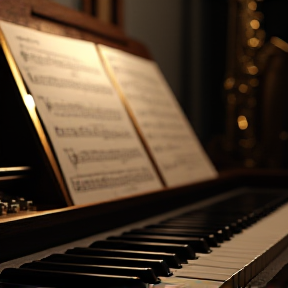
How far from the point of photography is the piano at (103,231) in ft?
3.43

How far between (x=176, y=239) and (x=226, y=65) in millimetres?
3056

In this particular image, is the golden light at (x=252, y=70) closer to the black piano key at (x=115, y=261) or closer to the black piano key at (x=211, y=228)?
the black piano key at (x=211, y=228)

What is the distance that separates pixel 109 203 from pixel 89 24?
0.82 metres

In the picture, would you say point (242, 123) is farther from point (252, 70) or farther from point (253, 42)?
point (253, 42)

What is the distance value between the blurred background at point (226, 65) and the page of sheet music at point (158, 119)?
0.70 metres

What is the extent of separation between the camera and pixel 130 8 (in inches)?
126

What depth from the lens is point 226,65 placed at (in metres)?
4.25

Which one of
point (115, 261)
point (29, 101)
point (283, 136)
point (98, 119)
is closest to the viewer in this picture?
point (115, 261)

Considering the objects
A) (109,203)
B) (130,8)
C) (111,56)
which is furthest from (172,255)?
(130,8)

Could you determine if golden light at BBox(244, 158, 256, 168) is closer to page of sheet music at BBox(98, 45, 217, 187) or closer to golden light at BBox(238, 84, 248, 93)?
golden light at BBox(238, 84, 248, 93)

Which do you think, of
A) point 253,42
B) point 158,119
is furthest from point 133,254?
point 253,42

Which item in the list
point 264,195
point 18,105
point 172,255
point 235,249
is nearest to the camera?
point 172,255

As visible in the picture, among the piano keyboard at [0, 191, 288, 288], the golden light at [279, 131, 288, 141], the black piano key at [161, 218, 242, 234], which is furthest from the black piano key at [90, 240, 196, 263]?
the golden light at [279, 131, 288, 141]

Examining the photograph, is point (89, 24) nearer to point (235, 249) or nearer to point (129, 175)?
point (129, 175)
